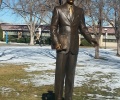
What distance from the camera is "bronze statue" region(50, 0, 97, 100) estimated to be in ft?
22.1

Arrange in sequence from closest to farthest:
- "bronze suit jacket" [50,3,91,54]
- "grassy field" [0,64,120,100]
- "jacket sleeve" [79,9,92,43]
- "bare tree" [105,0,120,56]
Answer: "bronze suit jacket" [50,3,91,54] < "jacket sleeve" [79,9,92,43] < "grassy field" [0,64,120,100] < "bare tree" [105,0,120,56]

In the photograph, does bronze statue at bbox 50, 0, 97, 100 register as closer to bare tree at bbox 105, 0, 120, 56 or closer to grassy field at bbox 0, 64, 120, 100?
grassy field at bbox 0, 64, 120, 100

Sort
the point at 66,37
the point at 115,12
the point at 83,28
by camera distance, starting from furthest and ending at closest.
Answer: the point at 115,12
the point at 83,28
the point at 66,37

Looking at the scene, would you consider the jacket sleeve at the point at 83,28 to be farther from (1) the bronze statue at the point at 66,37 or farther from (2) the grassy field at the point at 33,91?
(2) the grassy field at the point at 33,91

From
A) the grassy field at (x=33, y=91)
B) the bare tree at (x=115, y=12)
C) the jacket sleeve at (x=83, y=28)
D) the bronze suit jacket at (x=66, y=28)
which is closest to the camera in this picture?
the bronze suit jacket at (x=66, y=28)

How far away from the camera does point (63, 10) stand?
6.83m

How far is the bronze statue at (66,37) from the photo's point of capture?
6.74 m

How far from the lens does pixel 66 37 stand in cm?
674

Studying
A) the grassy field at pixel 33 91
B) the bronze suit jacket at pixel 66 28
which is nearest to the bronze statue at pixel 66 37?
the bronze suit jacket at pixel 66 28

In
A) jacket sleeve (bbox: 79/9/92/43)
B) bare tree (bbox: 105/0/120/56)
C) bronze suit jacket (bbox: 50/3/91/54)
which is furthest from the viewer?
bare tree (bbox: 105/0/120/56)

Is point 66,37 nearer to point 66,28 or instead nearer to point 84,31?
point 66,28

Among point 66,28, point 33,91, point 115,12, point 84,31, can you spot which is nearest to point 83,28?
point 84,31

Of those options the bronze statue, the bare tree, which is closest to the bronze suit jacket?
the bronze statue

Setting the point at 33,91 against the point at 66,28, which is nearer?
the point at 66,28
